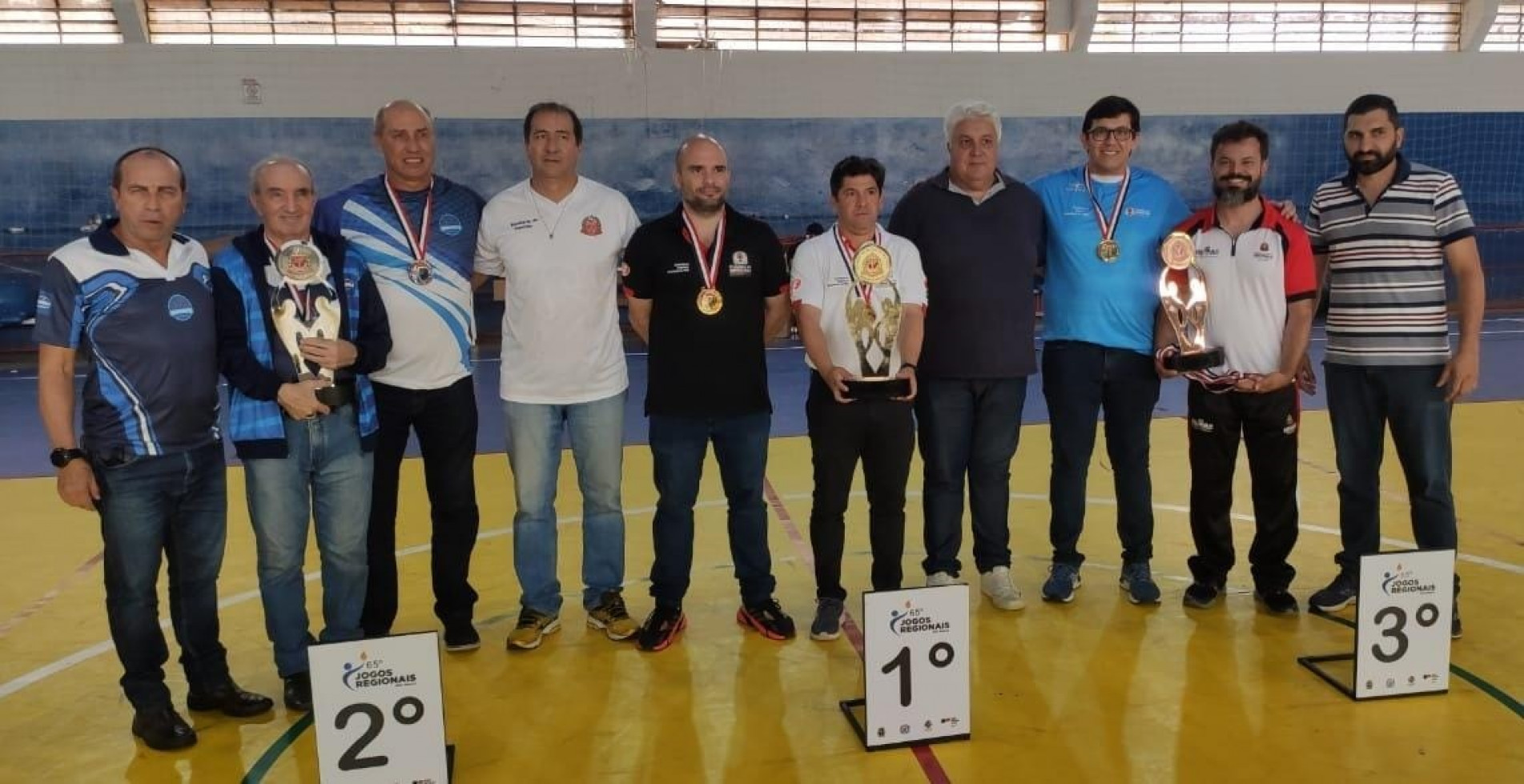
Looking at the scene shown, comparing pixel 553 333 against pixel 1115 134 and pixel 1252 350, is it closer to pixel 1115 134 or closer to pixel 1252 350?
pixel 1115 134

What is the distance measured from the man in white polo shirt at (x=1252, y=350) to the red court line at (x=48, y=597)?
13.8 ft

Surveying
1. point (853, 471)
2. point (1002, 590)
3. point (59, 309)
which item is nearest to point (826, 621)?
point (853, 471)

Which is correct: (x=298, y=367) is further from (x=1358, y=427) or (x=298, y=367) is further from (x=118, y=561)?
(x=1358, y=427)

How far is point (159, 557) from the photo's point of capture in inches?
110

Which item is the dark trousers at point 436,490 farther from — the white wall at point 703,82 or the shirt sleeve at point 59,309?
the white wall at point 703,82

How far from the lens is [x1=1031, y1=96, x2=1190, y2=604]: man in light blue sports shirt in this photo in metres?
3.57

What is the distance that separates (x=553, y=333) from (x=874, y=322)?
102 cm

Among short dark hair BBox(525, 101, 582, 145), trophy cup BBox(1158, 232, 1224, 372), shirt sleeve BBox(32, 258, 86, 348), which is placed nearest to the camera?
shirt sleeve BBox(32, 258, 86, 348)

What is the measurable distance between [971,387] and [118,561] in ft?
8.60

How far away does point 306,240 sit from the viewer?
2.85m

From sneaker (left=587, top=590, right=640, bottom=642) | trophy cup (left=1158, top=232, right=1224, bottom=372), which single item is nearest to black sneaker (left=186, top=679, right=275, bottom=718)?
sneaker (left=587, top=590, right=640, bottom=642)

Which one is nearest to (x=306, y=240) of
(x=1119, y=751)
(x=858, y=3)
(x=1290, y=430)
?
(x=1119, y=751)

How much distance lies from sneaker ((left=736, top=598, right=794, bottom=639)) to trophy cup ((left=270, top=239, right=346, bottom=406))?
60.9 inches

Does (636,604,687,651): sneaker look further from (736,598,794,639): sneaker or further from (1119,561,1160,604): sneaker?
(1119,561,1160,604): sneaker
